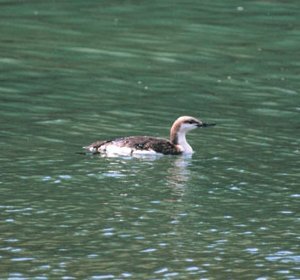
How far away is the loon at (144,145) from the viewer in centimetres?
2441

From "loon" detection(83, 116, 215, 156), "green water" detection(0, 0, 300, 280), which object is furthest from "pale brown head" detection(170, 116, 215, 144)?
"green water" detection(0, 0, 300, 280)

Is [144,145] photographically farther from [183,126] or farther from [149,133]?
[149,133]

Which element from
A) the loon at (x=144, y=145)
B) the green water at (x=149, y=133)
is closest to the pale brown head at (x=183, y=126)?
the loon at (x=144, y=145)

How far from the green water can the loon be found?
24 centimetres

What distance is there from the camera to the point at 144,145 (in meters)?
24.6

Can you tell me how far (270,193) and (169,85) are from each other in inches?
410

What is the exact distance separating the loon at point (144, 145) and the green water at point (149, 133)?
0.77ft

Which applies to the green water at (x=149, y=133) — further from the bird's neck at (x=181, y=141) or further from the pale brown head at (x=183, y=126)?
the pale brown head at (x=183, y=126)

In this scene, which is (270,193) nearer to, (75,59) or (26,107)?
(26,107)

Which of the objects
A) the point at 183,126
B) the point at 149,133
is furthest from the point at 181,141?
the point at 149,133

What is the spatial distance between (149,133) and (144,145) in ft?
7.22

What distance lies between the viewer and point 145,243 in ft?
60.8

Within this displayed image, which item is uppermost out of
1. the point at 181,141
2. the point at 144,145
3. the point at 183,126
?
the point at 183,126

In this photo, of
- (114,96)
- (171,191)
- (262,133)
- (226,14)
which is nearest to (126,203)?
(171,191)
